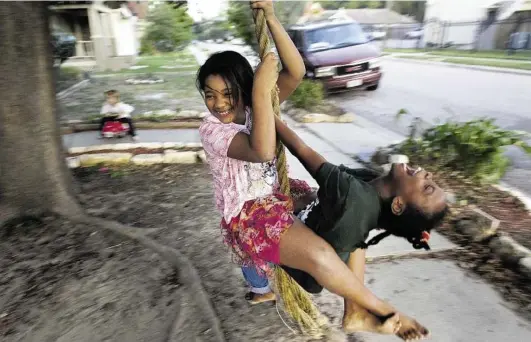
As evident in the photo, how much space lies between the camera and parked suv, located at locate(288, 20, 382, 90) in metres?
9.55

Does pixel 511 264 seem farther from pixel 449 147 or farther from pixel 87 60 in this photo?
pixel 87 60

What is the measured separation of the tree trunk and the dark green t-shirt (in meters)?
2.21

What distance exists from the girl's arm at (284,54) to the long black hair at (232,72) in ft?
0.61

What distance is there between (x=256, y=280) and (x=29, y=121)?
1.91 m

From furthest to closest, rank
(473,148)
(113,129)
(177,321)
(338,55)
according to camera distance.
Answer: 1. (338,55)
2. (113,129)
3. (473,148)
4. (177,321)

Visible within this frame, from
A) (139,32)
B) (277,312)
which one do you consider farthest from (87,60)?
(277,312)

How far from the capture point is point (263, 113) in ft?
4.42

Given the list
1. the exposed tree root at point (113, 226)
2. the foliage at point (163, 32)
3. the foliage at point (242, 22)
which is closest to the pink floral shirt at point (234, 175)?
the exposed tree root at point (113, 226)

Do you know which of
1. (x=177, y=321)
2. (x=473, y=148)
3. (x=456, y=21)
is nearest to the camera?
(x=177, y=321)

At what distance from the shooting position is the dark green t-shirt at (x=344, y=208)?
146 centimetres


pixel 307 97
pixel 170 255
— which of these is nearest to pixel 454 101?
pixel 307 97

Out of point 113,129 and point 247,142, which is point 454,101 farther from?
point 247,142

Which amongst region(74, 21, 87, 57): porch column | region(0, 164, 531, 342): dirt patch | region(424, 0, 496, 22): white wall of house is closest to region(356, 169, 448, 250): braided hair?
region(0, 164, 531, 342): dirt patch

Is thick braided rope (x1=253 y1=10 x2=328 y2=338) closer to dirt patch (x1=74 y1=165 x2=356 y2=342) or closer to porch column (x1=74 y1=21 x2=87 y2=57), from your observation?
dirt patch (x1=74 y1=165 x2=356 y2=342)
